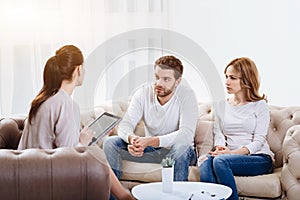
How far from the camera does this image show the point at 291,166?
7.63 feet

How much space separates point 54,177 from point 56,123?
43cm

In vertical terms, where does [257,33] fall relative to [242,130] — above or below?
above

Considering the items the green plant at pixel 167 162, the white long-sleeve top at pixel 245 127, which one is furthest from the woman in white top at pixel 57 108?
the white long-sleeve top at pixel 245 127

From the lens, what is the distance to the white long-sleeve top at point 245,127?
101 inches

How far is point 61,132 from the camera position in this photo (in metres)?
1.96

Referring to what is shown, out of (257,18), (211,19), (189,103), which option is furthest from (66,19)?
(189,103)

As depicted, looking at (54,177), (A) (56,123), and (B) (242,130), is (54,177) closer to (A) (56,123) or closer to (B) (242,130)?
(A) (56,123)

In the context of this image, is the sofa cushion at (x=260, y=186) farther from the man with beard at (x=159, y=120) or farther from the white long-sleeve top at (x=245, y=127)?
the man with beard at (x=159, y=120)

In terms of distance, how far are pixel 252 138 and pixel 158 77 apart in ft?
4.08

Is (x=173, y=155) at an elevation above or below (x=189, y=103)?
below

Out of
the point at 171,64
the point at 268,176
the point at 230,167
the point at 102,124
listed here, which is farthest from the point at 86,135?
the point at 268,176

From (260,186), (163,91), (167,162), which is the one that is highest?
(163,91)

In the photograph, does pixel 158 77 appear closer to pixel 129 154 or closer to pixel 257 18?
pixel 129 154

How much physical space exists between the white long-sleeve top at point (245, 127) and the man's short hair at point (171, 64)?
3.56 ft
